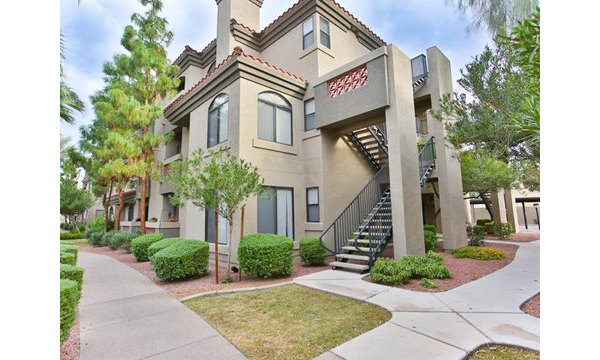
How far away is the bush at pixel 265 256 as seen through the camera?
6820 millimetres

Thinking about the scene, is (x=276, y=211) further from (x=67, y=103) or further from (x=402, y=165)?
Answer: (x=67, y=103)

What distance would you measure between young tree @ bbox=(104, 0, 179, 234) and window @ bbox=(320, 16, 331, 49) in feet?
22.8

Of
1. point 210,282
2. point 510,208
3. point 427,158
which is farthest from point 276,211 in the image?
point 510,208

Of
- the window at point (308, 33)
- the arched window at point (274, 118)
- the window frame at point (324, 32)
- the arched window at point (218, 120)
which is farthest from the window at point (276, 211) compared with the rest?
the window frame at point (324, 32)

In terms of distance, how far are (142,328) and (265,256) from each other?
9.94ft

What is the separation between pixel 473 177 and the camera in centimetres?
1229

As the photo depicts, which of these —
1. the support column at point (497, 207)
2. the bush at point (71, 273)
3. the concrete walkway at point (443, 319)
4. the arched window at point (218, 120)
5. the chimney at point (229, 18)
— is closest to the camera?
the concrete walkway at point (443, 319)

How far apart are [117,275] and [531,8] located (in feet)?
36.5

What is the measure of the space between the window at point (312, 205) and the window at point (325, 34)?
18.8 ft

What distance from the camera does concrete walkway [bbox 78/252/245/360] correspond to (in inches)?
135

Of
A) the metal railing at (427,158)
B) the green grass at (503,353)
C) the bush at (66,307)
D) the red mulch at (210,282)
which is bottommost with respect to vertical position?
the red mulch at (210,282)

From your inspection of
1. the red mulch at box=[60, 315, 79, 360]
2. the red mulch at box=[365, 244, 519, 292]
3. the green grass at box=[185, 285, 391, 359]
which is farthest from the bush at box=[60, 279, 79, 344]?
the red mulch at box=[365, 244, 519, 292]

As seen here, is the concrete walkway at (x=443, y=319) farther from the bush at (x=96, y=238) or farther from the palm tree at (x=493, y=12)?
→ the bush at (x=96, y=238)
